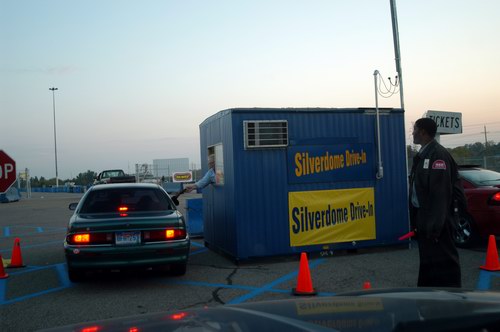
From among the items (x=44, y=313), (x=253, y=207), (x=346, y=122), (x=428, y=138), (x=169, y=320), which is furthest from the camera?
(x=346, y=122)

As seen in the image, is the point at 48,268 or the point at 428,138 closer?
the point at 428,138

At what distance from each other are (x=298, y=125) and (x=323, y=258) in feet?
8.21

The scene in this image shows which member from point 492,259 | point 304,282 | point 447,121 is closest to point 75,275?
point 304,282

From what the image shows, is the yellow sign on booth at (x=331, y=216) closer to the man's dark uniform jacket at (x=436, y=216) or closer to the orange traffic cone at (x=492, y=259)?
the orange traffic cone at (x=492, y=259)

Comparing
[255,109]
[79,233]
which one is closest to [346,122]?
[255,109]

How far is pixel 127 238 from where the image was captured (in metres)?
6.77

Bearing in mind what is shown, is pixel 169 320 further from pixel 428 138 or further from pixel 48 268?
pixel 48 268

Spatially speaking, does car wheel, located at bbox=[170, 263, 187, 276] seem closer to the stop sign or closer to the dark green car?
the dark green car

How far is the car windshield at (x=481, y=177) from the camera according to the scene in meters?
9.49

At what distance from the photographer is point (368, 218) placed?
30.5 ft

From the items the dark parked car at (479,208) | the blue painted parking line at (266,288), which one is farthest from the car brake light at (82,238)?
the dark parked car at (479,208)

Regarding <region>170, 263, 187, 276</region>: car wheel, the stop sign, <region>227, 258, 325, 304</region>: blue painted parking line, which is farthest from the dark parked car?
the stop sign

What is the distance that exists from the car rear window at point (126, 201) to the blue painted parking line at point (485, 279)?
4620 mm

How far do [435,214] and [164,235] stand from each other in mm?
3806
